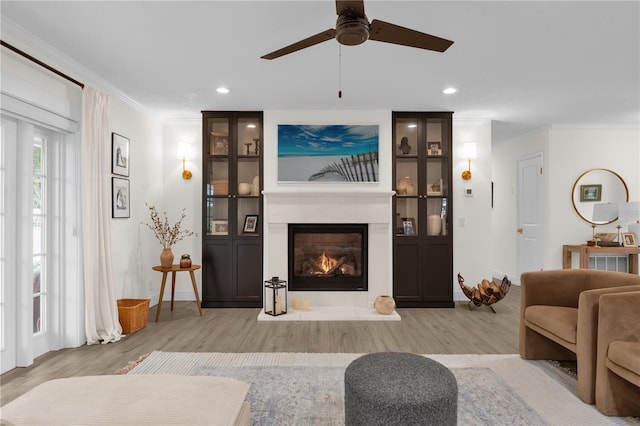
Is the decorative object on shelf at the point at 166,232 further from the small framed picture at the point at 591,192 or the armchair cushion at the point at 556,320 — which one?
the small framed picture at the point at 591,192

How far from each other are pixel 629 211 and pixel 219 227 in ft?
18.5

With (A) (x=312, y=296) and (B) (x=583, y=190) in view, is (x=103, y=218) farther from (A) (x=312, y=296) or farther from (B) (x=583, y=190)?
(B) (x=583, y=190)

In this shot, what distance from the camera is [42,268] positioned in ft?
10.5

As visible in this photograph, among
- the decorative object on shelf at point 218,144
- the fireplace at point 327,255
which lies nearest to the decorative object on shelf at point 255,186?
the decorative object on shelf at point 218,144

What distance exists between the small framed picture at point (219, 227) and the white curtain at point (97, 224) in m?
1.40

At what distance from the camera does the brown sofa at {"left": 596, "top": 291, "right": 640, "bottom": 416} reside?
7.17 feet

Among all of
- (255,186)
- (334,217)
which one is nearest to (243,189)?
(255,186)

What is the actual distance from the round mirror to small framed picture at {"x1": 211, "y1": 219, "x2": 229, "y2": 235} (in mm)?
5219

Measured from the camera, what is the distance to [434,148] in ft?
16.1

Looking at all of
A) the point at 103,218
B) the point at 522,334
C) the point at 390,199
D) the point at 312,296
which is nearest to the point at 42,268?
the point at 103,218

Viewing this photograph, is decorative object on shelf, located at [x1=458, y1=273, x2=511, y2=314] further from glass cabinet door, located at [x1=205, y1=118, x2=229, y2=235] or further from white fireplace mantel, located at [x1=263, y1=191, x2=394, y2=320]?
glass cabinet door, located at [x1=205, y1=118, x2=229, y2=235]

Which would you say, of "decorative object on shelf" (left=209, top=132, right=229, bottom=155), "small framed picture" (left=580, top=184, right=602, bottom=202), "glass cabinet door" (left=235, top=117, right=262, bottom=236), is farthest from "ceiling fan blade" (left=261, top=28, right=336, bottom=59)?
"small framed picture" (left=580, top=184, right=602, bottom=202)

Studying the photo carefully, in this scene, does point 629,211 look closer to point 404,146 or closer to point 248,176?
point 404,146

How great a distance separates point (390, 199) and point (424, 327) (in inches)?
64.2
